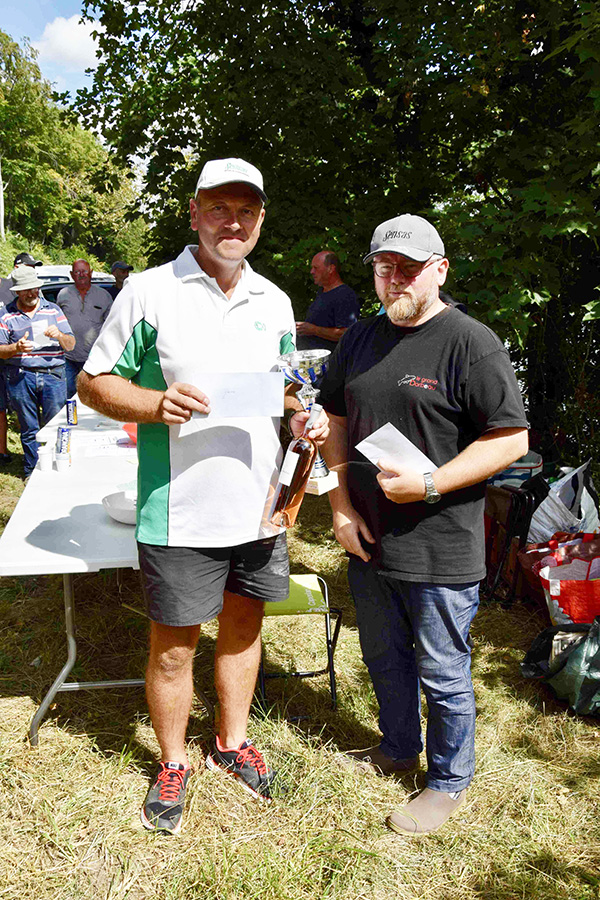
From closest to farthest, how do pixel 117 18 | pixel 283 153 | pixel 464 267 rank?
pixel 464 267 → pixel 283 153 → pixel 117 18

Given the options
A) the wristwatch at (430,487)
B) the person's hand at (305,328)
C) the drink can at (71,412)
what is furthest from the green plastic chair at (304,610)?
the person's hand at (305,328)

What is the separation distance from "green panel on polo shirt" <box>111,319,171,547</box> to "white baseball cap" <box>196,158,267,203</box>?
0.48 m

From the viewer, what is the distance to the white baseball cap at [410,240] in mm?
2100

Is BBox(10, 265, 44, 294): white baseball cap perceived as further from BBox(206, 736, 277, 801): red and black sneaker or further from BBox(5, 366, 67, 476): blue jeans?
BBox(206, 736, 277, 801): red and black sneaker

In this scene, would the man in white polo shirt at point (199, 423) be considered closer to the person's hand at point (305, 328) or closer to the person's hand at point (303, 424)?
the person's hand at point (303, 424)

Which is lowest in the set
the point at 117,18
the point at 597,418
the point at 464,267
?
the point at 597,418

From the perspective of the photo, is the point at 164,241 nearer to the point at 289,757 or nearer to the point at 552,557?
the point at 552,557

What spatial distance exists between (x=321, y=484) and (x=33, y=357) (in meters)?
5.10

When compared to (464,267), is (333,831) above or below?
below

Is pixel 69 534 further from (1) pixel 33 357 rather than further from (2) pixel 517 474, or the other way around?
(1) pixel 33 357

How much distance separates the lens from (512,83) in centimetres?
534

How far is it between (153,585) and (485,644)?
7.53ft

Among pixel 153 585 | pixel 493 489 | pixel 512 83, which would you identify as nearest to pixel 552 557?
pixel 493 489

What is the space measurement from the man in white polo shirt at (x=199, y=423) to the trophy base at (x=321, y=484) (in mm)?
135
